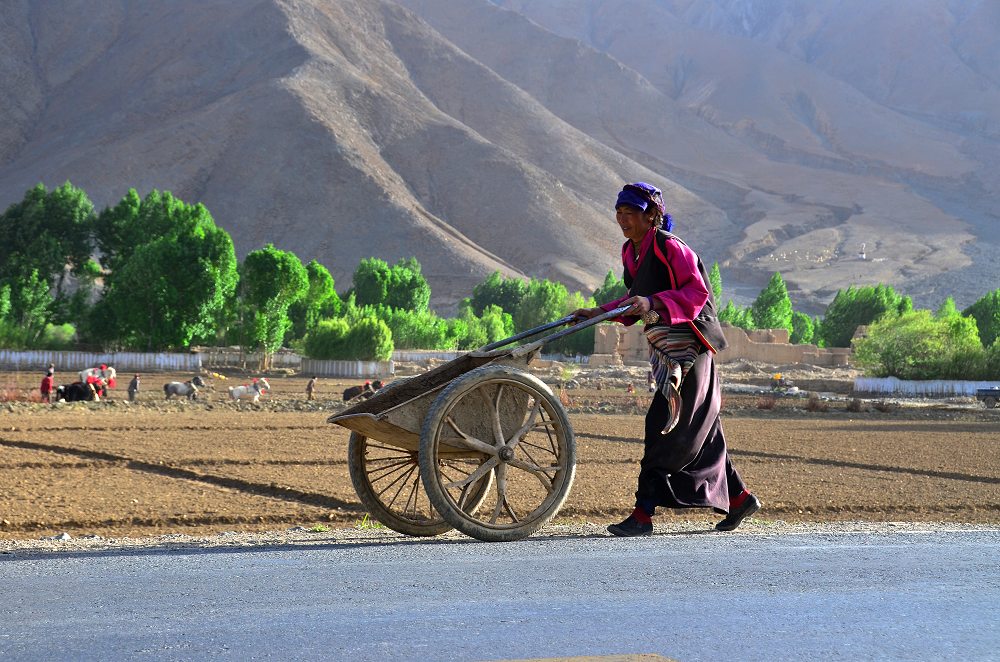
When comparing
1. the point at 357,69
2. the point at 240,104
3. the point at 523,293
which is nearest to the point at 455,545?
the point at 523,293

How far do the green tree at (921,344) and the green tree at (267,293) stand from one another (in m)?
26.6

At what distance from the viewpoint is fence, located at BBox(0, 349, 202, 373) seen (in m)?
50.5

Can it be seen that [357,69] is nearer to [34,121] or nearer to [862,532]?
[34,121]

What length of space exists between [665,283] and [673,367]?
1.59 ft

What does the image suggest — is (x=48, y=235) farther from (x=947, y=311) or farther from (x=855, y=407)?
(x=947, y=311)

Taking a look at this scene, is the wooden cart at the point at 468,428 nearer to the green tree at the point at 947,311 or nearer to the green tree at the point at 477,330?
the green tree at the point at 947,311

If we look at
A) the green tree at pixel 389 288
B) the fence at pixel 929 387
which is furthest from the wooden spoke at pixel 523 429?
the green tree at pixel 389 288

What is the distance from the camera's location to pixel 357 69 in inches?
7844

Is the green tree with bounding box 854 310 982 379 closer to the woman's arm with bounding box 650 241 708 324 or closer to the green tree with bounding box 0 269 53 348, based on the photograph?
the green tree with bounding box 0 269 53 348

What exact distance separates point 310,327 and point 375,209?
84611mm

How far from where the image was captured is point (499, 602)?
417 cm

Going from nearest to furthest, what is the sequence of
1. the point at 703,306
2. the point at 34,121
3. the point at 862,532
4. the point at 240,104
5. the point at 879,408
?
the point at 703,306 → the point at 862,532 → the point at 879,408 → the point at 240,104 → the point at 34,121

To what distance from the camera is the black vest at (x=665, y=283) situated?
6.29 metres

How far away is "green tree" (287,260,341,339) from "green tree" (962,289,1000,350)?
44206mm
